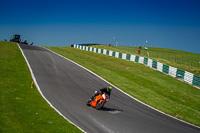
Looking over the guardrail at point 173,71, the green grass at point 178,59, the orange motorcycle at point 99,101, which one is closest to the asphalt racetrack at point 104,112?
the orange motorcycle at point 99,101

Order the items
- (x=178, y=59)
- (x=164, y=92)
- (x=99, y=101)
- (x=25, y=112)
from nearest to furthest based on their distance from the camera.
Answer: (x=25, y=112), (x=99, y=101), (x=164, y=92), (x=178, y=59)

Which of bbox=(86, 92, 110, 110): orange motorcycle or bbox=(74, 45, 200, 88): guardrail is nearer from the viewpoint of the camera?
bbox=(86, 92, 110, 110): orange motorcycle

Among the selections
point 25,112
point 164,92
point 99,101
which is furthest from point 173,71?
point 25,112

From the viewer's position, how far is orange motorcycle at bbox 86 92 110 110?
1312 cm

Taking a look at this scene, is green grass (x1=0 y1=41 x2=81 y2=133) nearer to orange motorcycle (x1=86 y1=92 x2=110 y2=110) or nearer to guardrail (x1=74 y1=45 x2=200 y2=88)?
orange motorcycle (x1=86 y1=92 x2=110 y2=110)

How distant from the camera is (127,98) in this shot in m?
17.6

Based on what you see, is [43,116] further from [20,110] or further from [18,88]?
[18,88]

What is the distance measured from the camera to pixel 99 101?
13570 millimetres

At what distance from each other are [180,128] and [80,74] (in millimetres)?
13287

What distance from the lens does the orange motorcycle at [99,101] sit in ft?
43.1

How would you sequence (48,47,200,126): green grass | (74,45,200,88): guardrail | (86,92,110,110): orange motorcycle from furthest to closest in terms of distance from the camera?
(74,45,200,88): guardrail → (48,47,200,126): green grass → (86,92,110,110): orange motorcycle

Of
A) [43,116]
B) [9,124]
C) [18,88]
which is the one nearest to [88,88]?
[18,88]

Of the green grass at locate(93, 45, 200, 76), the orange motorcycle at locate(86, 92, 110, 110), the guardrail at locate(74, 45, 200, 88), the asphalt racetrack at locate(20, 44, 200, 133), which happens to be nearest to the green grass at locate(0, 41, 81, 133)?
the asphalt racetrack at locate(20, 44, 200, 133)

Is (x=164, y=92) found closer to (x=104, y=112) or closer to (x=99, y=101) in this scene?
(x=99, y=101)
